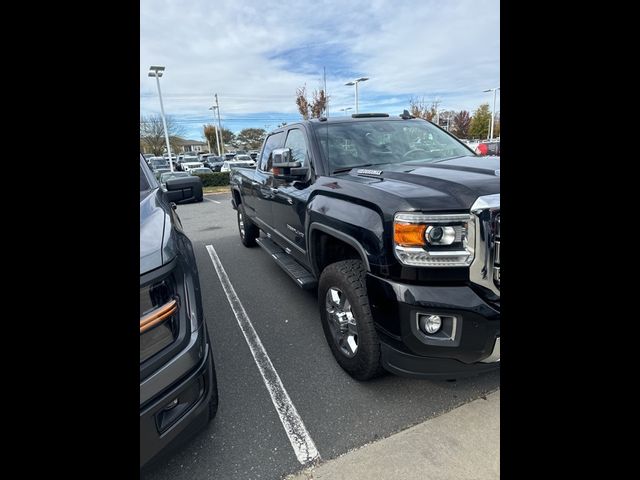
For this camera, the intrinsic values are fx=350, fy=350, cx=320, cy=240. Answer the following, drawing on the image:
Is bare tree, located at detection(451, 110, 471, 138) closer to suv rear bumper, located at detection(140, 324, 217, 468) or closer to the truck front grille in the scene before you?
the truck front grille

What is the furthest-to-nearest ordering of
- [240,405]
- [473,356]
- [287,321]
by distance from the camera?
1. [287,321]
2. [240,405]
3. [473,356]

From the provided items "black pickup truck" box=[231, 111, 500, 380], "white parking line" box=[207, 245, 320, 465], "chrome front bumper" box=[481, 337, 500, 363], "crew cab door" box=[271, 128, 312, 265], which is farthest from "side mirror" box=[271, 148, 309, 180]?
"chrome front bumper" box=[481, 337, 500, 363]

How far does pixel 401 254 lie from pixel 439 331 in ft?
1.55

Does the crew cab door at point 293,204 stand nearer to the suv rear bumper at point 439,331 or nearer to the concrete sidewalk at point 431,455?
the suv rear bumper at point 439,331

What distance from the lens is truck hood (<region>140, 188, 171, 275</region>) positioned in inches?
59.7

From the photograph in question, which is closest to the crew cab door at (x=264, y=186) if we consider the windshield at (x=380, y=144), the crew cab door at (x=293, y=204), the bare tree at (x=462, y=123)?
the crew cab door at (x=293, y=204)

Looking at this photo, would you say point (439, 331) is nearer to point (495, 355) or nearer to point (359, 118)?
point (495, 355)

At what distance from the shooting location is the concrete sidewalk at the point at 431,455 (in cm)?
183

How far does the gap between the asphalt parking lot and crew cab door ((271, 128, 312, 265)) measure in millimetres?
761
